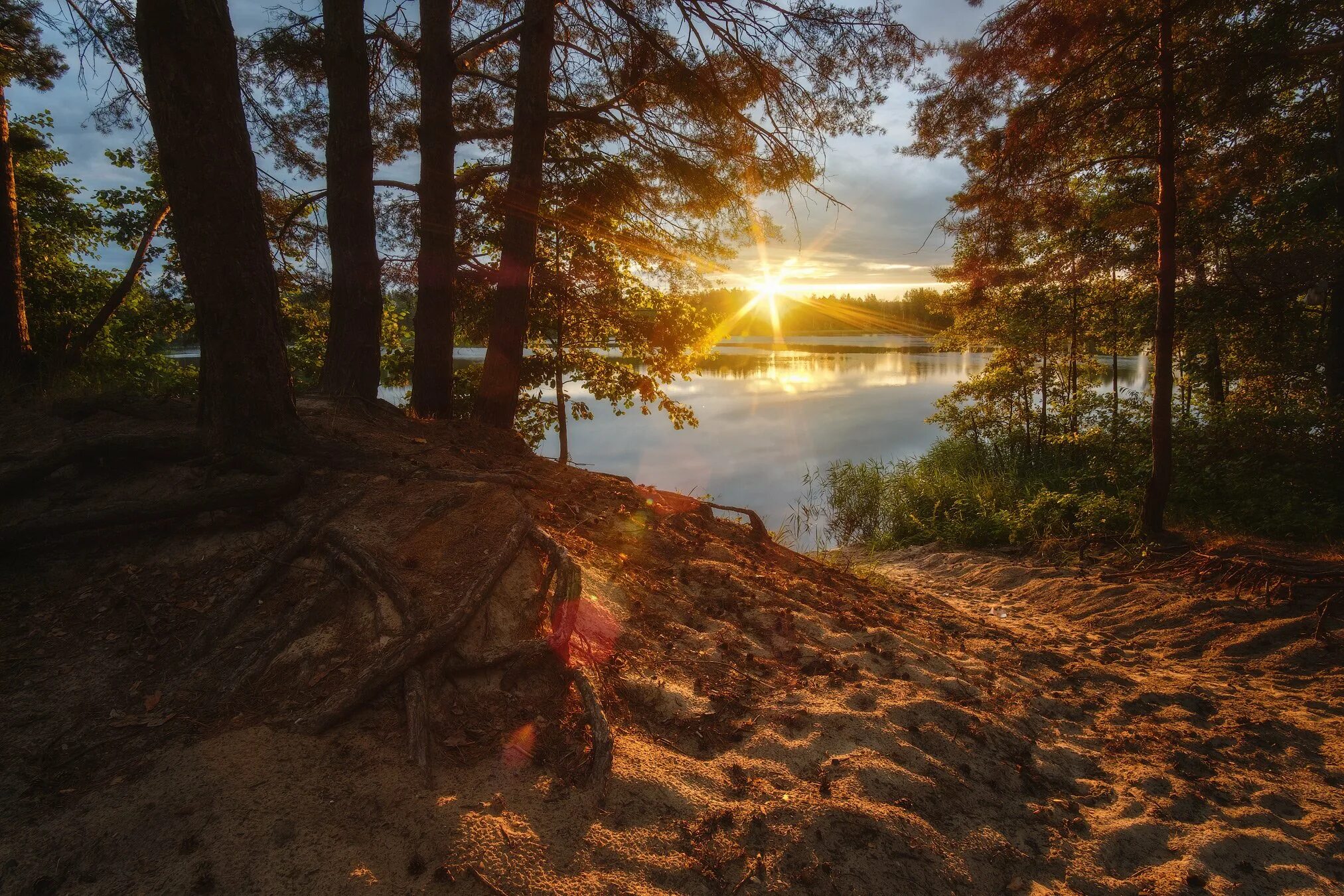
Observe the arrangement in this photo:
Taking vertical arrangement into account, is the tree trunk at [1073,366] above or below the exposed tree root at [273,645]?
above

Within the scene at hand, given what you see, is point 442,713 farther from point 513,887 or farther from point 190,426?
point 190,426

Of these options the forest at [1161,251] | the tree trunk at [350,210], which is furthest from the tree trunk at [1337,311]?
the tree trunk at [350,210]

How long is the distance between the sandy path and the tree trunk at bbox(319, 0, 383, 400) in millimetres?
5911

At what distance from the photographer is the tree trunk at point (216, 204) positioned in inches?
124

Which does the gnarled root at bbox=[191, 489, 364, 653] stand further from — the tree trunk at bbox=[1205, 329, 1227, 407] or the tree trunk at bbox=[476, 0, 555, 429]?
the tree trunk at bbox=[1205, 329, 1227, 407]

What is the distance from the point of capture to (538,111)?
6680 millimetres

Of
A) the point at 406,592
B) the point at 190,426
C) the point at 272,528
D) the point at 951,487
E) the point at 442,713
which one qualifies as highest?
the point at 190,426

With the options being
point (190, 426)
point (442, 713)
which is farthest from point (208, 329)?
point (442, 713)

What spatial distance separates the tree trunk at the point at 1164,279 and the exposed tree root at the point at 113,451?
866 centimetres

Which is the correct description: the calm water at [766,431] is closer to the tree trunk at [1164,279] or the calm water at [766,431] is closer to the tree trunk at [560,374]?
the tree trunk at [560,374]

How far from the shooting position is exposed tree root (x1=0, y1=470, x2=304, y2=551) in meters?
2.75

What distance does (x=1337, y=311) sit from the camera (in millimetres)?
8430

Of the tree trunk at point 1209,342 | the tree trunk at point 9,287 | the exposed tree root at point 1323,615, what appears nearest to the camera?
the exposed tree root at point 1323,615

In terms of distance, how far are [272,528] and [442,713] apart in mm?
1557
